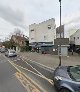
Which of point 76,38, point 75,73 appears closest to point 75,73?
point 75,73

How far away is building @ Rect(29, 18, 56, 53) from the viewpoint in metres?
65.8

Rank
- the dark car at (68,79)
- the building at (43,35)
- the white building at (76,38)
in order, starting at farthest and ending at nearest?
the building at (43,35), the white building at (76,38), the dark car at (68,79)

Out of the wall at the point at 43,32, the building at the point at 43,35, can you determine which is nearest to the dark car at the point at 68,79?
the building at the point at 43,35

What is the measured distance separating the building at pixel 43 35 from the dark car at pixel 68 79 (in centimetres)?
5021

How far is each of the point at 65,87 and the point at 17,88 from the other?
3606mm

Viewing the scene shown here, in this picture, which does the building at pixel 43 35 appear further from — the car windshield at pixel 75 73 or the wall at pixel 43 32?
the car windshield at pixel 75 73

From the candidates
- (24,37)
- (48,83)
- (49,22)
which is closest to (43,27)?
(49,22)

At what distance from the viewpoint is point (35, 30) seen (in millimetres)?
75500

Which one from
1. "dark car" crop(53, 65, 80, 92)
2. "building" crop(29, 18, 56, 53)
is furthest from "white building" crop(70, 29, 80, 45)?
"dark car" crop(53, 65, 80, 92)

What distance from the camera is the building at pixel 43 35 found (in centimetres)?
6581

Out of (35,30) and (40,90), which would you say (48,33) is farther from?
(40,90)

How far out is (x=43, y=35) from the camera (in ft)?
231

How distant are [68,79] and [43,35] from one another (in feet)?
200

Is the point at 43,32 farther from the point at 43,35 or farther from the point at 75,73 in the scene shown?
the point at 75,73
